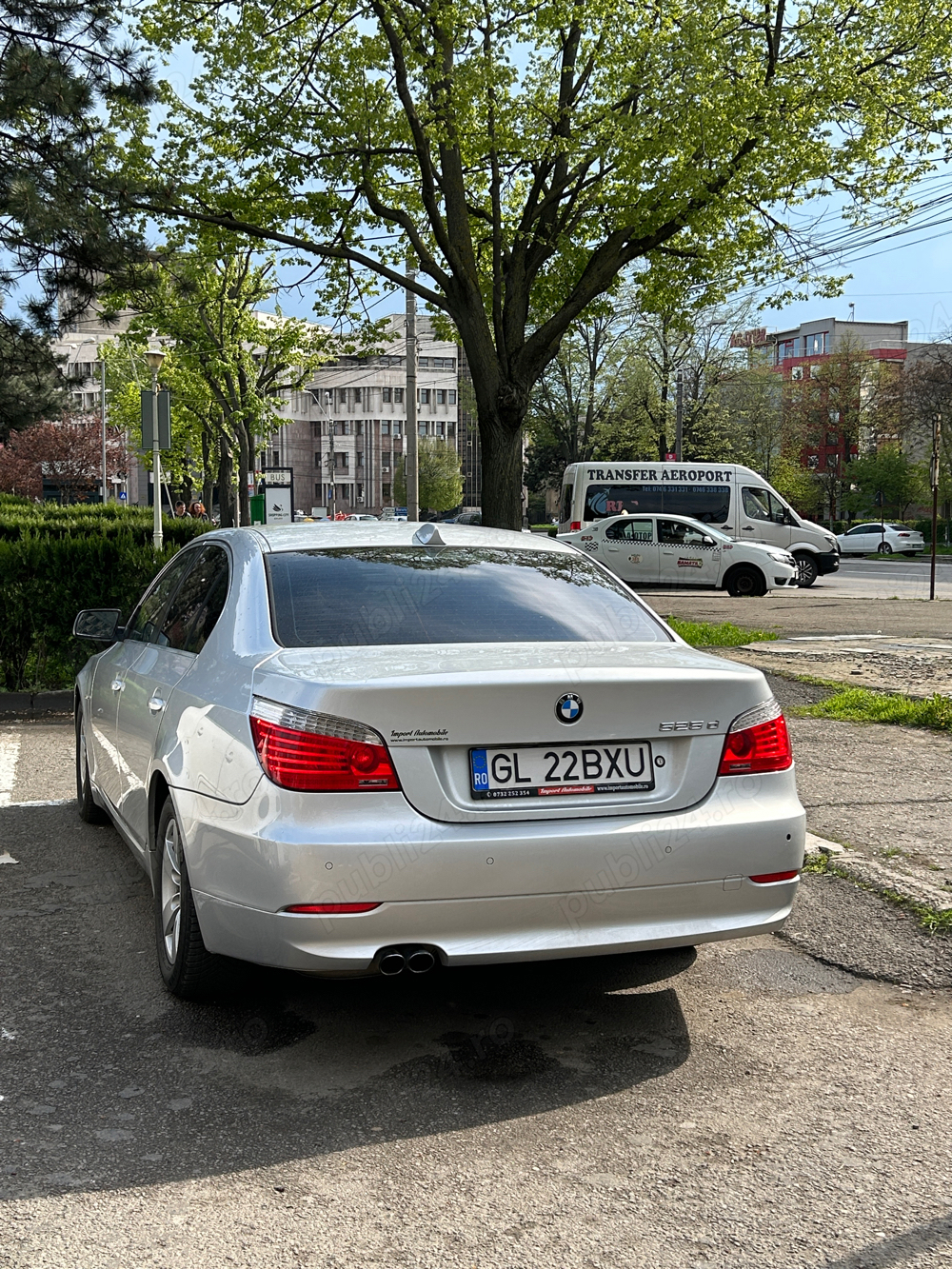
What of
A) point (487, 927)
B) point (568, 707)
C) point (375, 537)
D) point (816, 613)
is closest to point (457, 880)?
point (487, 927)

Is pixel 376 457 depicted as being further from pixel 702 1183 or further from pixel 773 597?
pixel 702 1183

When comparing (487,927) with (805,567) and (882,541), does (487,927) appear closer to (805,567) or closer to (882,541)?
(805,567)

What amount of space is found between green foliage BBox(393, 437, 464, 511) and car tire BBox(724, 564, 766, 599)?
98983mm

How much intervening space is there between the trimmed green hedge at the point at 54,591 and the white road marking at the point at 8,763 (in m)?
1.49

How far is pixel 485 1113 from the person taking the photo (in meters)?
3.52

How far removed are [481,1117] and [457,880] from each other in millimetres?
591

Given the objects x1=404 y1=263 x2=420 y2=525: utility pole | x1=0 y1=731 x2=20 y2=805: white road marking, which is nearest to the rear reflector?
x1=0 y1=731 x2=20 y2=805: white road marking

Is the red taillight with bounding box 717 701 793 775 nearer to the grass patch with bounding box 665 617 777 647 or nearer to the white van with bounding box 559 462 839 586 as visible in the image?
the grass patch with bounding box 665 617 777 647

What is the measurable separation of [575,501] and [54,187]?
741 inches

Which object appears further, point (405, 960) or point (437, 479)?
point (437, 479)

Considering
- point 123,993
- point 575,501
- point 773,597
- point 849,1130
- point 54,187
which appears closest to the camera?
point 849,1130

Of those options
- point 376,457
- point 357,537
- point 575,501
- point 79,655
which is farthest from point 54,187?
point 376,457

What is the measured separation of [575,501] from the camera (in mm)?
32812

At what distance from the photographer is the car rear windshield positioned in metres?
4.31
